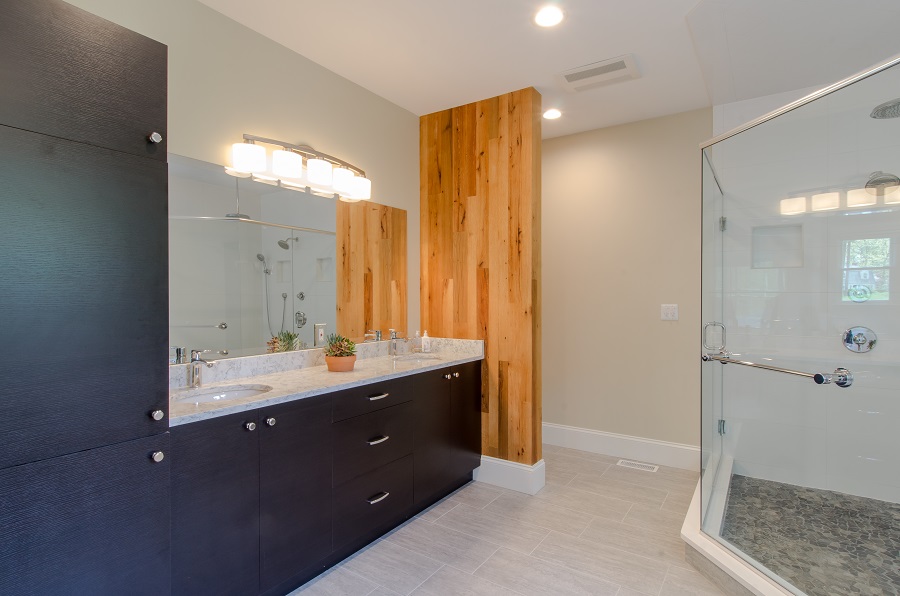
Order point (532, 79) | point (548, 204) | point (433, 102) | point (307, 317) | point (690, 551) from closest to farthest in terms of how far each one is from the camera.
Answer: point (690, 551)
point (307, 317)
point (532, 79)
point (433, 102)
point (548, 204)

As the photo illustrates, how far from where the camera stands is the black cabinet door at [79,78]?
1.07 meters

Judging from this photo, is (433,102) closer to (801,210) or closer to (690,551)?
(801,210)

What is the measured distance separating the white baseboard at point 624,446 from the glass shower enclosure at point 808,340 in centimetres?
76

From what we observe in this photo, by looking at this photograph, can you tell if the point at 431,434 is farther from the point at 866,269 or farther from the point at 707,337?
the point at 866,269

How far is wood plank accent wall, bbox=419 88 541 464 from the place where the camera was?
2.92 metres

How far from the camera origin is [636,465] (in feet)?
11.1

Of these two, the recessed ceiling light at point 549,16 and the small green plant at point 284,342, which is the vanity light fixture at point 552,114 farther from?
the small green plant at point 284,342

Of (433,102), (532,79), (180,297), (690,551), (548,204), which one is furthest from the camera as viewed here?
(548,204)

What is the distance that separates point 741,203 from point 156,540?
3136 millimetres

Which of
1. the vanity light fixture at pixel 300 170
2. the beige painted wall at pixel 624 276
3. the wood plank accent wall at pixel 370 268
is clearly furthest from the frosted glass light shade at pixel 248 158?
the beige painted wall at pixel 624 276

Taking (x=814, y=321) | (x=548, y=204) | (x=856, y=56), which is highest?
(x=856, y=56)

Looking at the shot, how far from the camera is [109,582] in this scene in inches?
47.7

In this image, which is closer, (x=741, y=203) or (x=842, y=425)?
(x=842, y=425)

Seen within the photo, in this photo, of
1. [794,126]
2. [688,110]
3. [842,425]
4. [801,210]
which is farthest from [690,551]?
[688,110]
